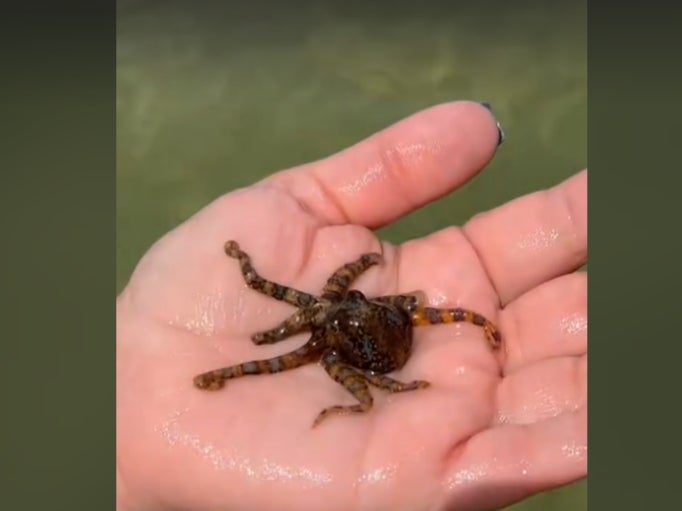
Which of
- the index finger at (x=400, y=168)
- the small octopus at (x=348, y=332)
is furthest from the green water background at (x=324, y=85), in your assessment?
the small octopus at (x=348, y=332)

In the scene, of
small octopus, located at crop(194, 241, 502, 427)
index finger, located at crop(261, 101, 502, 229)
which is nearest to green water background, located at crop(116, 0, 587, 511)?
index finger, located at crop(261, 101, 502, 229)

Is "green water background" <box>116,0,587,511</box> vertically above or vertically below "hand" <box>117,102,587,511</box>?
above

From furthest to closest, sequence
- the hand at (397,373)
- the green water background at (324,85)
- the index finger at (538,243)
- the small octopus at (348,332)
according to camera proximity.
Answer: the green water background at (324,85), the index finger at (538,243), the small octopus at (348,332), the hand at (397,373)

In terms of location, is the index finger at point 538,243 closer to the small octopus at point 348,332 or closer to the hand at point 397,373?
the hand at point 397,373

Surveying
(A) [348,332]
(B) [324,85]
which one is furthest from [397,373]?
(B) [324,85]

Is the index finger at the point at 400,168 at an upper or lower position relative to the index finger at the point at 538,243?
upper

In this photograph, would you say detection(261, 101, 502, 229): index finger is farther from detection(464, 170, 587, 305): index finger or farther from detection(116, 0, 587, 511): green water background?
detection(116, 0, 587, 511): green water background

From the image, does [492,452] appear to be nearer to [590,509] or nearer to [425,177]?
[590,509]

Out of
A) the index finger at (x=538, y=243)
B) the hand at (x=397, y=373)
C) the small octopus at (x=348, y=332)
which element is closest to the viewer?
the hand at (x=397, y=373)

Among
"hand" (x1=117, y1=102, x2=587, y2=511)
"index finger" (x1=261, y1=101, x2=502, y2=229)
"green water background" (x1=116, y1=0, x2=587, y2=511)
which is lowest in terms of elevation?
"hand" (x1=117, y1=102, x2=587, y2=511)
